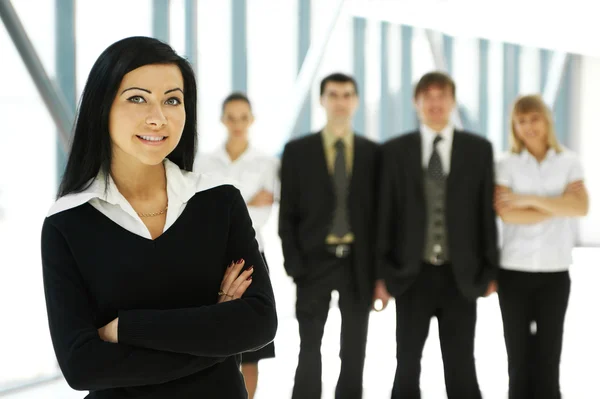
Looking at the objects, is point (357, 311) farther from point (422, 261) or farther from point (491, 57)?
point (491, 57)

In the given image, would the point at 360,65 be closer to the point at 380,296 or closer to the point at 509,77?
the point at 509,77

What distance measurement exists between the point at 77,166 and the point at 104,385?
473mm

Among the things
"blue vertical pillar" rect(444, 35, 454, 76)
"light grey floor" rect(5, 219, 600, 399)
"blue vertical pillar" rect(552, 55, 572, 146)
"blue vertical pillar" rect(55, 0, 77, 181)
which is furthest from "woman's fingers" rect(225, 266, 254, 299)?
"blue vertical pillar" rect(552, 55, 572, 146)

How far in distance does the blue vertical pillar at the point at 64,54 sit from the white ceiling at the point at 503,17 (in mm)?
3786

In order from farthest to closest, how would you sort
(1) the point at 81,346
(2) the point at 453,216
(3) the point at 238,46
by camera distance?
(3) the point at 238,46, (2) the point at 453,216, (1) the point at 81,346

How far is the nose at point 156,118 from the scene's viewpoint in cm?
147

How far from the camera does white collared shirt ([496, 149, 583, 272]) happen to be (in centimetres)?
379

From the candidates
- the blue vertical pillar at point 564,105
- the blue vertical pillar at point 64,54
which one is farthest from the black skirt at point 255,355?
the blue vertical pillar at point 564,105

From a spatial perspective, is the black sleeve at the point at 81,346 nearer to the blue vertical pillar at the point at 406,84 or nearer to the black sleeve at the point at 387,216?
the black sleeve at the point at 387,216

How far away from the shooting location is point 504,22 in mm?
10273

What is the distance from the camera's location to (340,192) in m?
3.94

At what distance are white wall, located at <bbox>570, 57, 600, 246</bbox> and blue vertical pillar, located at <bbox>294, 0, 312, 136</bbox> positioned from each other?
25.0 ft

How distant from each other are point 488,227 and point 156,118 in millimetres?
2617

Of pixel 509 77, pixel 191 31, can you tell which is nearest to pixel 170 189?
pixel 191 31
